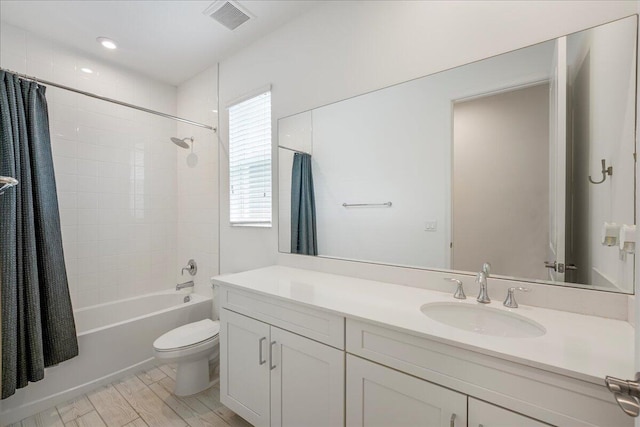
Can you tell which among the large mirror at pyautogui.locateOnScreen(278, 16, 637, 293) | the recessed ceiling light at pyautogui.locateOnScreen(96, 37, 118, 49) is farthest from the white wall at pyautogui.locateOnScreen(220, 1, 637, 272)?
the recessed ceiling light at pyautogui.locateOnScreen(96, 37, 118, 49)

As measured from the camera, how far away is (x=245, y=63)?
2.36 metres

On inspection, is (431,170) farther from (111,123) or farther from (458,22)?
(111,123)

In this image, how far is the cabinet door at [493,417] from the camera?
30.8 inches

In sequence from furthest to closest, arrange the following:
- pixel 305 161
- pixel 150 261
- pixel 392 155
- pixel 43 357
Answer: pixel 150 261 → pixel 305 161 → pixel 43 357 → pixel 392 155

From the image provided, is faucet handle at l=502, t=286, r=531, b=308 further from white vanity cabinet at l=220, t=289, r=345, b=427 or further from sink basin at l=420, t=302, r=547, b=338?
white vanity cabinet at l=220, t=289, r=345, b=427

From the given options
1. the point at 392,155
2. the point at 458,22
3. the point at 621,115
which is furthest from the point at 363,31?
the point at 621,115

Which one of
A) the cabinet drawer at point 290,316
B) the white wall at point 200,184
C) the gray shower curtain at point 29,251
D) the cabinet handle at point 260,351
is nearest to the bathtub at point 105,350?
the gray shower curtain at point 29,251

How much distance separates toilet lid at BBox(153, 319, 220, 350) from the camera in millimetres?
1898

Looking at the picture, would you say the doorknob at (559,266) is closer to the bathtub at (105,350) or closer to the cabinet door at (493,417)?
the cabinet door at (493,417)

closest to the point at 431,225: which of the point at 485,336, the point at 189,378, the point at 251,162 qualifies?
the point at 485,336

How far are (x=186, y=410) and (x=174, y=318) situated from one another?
0.84m

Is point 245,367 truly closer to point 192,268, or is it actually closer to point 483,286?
point 483,286

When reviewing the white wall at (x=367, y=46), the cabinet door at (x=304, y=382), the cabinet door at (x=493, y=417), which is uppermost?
the white wall at (x=367, y=46)

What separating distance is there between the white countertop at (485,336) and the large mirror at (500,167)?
0.57 feet
